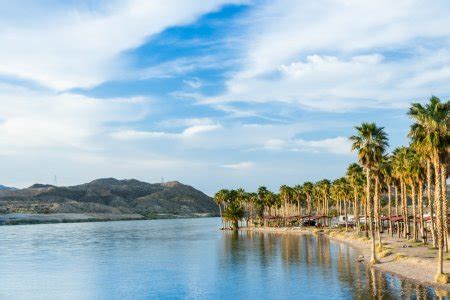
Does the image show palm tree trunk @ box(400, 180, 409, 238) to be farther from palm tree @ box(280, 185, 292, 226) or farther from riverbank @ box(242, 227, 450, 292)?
palm tree @ box(280, 185, 292, 226)

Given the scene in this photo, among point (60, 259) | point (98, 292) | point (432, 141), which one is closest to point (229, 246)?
point (60, 259)

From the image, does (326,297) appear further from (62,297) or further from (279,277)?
(62,297)

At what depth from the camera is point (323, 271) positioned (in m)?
70.8

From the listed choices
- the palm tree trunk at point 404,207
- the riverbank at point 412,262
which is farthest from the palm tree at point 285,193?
the riverbank at point 412,262

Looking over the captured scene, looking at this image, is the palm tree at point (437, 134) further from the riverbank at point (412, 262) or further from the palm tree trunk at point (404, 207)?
the palm tree trunk at point (404, 207)

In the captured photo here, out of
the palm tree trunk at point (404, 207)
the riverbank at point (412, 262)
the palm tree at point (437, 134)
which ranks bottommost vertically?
the riverbank at point (412, 262)

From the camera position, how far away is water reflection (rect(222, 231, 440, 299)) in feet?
170

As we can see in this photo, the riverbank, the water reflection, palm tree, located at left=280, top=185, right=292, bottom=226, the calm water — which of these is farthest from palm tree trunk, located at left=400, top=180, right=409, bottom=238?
palm tree, located at left=280, top=185, right=292, bottom=226

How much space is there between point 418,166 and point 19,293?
5948 cm

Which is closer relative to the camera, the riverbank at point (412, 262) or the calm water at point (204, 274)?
the riverbank at point (412, 262)

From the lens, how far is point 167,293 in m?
59.2

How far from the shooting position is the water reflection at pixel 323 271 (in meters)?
51.9

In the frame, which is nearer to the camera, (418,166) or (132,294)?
(132,294)

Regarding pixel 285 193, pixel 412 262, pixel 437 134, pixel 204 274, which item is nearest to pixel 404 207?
pixel 412 262
